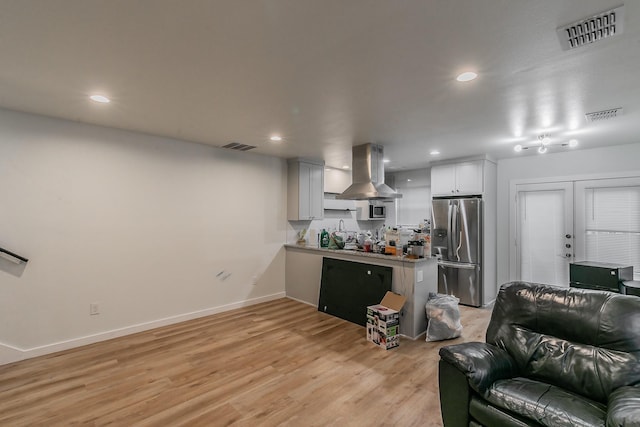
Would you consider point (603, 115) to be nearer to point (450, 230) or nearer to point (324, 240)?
point (450, 230)

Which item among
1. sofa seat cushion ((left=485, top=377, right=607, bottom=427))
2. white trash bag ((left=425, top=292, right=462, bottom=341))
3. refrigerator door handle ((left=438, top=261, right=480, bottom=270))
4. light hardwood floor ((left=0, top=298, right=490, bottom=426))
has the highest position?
refrigerator door handle ((left=438, top=261, right=480, bottom=270))

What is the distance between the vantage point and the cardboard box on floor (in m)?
3.32

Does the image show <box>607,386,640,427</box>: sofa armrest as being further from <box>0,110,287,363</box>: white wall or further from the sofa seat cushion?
<box>0,110,287,363</box>: white wall

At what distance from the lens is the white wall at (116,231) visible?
3.07 meters

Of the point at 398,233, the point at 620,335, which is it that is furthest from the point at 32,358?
the point at 620,335

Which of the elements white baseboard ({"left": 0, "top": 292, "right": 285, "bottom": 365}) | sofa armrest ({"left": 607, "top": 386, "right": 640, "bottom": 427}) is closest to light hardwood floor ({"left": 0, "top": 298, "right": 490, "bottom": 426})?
white baseboard ({"left": 0, "top": 292, "right": 285, "bottom": 365})

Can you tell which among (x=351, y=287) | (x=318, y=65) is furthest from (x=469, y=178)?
(x=318, y=65)

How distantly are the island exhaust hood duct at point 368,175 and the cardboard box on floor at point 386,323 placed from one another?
4.82 ft

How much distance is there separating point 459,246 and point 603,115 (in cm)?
271

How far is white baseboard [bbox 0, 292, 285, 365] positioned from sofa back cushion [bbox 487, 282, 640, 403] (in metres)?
3.73

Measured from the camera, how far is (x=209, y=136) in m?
3.97

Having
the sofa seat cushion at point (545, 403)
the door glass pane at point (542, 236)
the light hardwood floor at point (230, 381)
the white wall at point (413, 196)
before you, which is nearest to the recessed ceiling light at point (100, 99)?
the light hardwood floor at point (230, 381)

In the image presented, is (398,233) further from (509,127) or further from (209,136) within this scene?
(209,136)

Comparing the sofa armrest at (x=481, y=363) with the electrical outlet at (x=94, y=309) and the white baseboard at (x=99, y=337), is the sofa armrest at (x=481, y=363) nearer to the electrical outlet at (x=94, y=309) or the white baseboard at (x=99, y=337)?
the white baseboard at (x=99, y=337)
